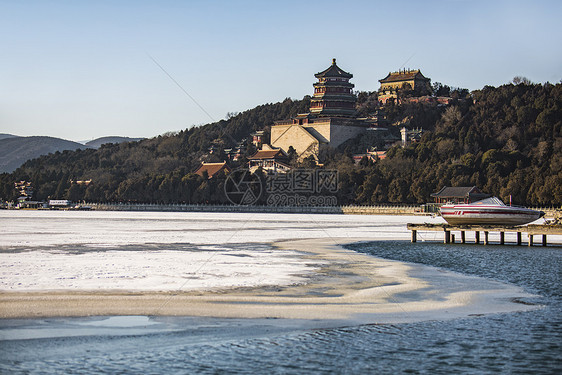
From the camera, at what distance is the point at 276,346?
14.0 m

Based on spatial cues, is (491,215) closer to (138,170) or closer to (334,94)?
(334,94)

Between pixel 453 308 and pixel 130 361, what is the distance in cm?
841

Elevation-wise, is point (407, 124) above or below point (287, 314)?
above

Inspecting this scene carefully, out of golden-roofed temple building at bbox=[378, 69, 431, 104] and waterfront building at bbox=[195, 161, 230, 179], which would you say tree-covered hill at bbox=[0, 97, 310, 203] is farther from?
golden-roofed temple building at bbox=[378, 69, 431, 104]

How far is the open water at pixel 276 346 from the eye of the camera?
12.6 m

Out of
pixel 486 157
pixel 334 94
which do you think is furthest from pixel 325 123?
pixel 486 157

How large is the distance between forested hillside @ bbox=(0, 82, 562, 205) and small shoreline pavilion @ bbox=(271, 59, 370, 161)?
166 inches

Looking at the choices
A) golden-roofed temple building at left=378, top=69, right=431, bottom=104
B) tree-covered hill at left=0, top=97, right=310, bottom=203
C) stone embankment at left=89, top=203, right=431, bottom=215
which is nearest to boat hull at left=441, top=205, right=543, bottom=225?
stone embankment at left=89, top=203, right=431, bottom=215

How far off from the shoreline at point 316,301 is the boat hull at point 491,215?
19.8 m

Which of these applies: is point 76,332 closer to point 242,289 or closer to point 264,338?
point 264,338

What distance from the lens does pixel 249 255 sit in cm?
2961

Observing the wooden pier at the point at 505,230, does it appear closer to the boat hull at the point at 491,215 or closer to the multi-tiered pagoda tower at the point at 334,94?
the boat hull at the point at 491,215

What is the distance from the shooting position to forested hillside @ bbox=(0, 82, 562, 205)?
98.9 m

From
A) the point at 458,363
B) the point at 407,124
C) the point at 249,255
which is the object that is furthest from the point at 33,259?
the point at 407,124
